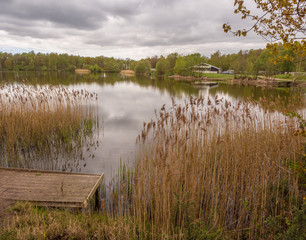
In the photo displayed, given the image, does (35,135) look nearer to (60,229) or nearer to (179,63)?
(60,229)

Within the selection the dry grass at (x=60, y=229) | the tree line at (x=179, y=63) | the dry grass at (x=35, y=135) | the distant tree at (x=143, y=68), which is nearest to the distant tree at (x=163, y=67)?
the tree line at (x=179, y=63)

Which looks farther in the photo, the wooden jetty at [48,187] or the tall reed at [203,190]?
the wooden jetty at [48,187]

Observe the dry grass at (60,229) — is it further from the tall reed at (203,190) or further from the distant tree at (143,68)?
the distant tree at (143,68)

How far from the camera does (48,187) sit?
5.04m

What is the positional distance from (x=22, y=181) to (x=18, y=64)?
114200 mm

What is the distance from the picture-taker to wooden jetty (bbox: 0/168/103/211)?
14.8 feet

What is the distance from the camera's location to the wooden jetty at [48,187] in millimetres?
4504

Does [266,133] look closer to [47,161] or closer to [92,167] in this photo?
[92,167]

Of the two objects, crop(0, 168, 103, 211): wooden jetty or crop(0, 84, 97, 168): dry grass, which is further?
crop(0, 84, 97, 168): dry grass

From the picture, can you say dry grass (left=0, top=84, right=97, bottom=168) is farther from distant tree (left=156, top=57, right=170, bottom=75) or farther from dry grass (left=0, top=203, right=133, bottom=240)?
distant tree (left=156, top=57, right=170, bottom=75)

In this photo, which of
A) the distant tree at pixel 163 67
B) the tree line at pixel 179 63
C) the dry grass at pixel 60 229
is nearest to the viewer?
the dry grass at pixel 60 229

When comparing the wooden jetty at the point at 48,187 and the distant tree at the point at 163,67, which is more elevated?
the distant tree at the point at 163,67

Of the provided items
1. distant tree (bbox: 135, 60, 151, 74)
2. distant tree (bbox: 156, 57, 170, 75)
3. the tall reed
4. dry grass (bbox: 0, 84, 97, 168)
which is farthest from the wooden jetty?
distant tree (bbox: 135, 60, 151, 74)

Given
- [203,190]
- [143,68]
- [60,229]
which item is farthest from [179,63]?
[60,229]
